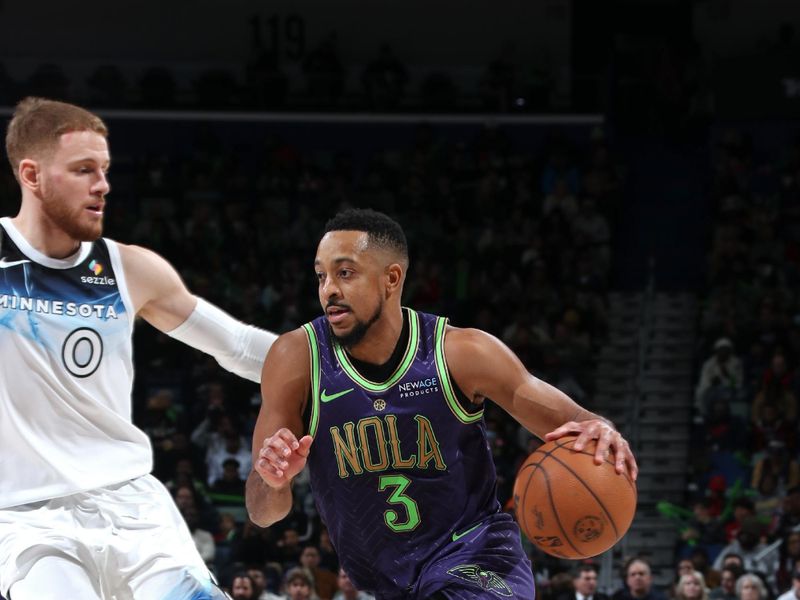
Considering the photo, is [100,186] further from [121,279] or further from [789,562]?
[789,562]

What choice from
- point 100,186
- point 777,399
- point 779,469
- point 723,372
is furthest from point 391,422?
point 723,372

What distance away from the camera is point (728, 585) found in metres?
10.4

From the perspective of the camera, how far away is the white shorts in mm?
3723

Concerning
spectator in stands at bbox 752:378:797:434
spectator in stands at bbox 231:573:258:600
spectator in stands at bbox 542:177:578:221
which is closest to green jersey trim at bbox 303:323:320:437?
spectator in stands at bbox 231:573:258:600

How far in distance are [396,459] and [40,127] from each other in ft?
5.22

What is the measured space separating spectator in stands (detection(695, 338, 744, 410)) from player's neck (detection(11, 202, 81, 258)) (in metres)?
10.4

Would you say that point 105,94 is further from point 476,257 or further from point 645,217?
point 645,217

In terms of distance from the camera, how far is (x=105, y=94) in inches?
670

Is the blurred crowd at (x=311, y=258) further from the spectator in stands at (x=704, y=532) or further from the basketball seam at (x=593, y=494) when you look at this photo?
the basketball seam at (x=593, y=494)

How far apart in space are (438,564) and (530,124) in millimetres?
13845

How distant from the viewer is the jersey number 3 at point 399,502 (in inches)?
165

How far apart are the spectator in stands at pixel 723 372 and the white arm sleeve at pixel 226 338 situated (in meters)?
9.72

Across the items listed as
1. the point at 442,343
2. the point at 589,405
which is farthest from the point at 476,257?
the point at 442,343

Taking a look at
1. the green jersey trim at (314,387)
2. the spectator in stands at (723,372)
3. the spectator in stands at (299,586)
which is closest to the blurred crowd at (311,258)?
the spectator in stands at (299,586)
